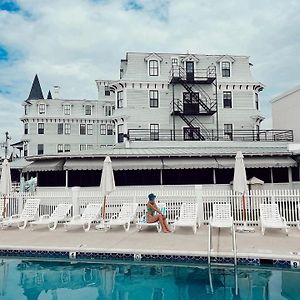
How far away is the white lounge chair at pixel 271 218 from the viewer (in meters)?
11.8

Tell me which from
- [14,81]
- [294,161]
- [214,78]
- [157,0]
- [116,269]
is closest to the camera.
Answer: [116,269]

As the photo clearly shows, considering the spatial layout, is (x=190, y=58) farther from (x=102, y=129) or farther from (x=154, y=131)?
(x=102, y=129)

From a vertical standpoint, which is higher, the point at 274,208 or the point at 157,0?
the point at 157,0

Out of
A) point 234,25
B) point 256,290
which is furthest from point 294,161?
point 256,290

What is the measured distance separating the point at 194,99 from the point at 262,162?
1104cm

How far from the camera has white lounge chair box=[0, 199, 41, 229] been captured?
45.8 ft

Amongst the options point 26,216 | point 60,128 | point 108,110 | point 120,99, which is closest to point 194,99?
point 120,99

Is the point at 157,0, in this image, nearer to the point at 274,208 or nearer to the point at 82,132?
the point at 274,208

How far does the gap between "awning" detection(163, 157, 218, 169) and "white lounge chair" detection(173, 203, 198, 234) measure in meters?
6.89

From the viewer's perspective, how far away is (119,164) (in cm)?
2080

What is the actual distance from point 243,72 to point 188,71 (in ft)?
18.5

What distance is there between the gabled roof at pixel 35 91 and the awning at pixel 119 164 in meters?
26.0

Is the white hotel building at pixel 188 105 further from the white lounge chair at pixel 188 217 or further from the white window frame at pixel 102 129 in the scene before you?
the white lounge chair at pixel 188 217

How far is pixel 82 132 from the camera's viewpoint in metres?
42.4
